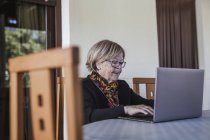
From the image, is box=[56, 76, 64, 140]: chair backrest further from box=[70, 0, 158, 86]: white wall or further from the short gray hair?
box=[70, 0, 158, 86]: white wall

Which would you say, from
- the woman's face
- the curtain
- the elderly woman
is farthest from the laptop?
the curtain

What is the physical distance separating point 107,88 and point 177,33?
1729 mm

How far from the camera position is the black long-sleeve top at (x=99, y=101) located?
1489mm

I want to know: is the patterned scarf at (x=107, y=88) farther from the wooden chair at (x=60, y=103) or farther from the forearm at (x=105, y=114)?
the forearm at (x=105, y=114)

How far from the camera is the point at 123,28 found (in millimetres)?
2607

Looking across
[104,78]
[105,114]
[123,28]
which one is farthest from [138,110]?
[123,28]

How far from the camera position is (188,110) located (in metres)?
1.36

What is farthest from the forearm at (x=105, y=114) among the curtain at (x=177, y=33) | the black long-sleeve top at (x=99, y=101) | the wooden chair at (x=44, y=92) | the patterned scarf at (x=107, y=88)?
the curtain at (x=177, y=33)

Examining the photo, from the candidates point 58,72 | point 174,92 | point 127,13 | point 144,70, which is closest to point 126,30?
point 127,13

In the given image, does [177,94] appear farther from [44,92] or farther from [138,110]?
[44,92]

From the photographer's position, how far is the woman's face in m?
1.83

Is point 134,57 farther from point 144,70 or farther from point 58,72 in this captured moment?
point 58,72

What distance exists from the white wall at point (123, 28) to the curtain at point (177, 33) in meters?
0.26

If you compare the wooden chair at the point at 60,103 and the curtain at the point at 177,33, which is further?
the curtain at the point at 177,33
